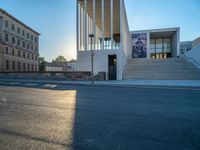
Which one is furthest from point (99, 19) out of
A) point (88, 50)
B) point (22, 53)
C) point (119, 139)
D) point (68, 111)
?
point (22, 53)

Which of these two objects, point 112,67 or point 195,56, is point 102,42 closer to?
point 112,67

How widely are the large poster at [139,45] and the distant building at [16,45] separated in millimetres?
32903

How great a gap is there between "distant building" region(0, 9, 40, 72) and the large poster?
3290cm

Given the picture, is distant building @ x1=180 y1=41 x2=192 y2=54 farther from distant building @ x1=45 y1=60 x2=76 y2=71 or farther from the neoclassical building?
distant building @ x1=45 y1=60 x2=76 y2=71

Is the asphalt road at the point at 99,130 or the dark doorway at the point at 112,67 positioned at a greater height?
the dark doorway at the point at 112,67

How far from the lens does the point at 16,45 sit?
45.7 metres

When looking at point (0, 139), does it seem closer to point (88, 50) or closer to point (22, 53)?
point (88, 50)

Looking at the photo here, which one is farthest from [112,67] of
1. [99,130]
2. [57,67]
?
[57,67]

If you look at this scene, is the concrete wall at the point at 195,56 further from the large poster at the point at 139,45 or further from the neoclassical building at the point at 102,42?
the large poster at the point at 139,45

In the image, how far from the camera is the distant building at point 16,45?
4000 centimetres

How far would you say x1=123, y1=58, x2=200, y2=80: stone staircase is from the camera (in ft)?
62.9

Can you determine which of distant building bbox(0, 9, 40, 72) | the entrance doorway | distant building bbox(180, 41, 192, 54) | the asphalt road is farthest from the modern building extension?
A: distant building bbox(180, 41, 192, 54)

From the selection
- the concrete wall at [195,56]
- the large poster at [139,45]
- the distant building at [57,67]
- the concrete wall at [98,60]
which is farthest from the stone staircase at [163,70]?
the distant building at [57,67]

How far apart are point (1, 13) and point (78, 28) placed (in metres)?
28.8
